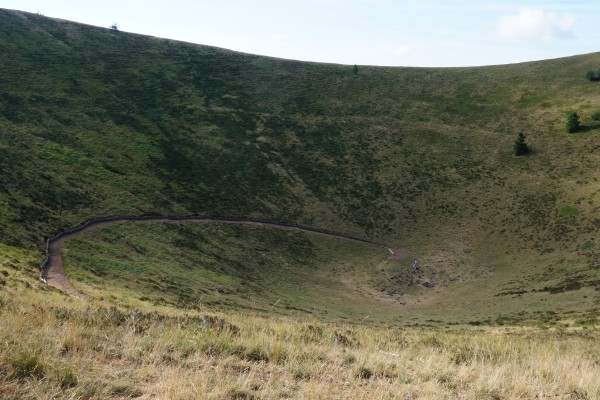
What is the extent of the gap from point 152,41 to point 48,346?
140 metres

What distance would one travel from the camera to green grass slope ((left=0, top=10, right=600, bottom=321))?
6128 cm

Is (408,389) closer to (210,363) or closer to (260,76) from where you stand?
(210,363)

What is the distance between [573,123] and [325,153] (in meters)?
47.6

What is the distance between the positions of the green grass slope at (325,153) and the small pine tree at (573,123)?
1413 mm

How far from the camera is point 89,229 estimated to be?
55688 millimetres

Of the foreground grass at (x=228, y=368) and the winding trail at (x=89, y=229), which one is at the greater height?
the foreground grass at (x=228, y=368)

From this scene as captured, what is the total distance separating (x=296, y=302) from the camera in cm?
5059

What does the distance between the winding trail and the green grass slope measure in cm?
159

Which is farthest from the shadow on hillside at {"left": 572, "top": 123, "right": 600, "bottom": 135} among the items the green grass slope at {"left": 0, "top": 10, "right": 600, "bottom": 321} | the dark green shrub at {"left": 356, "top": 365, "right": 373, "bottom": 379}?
the dark green shrub at {"left": 356, "top": 365, "right": 373, "bottom": 379}

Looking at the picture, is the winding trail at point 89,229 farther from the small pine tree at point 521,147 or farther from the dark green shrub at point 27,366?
the small pine tree at point 521,147

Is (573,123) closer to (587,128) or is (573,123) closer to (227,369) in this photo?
(587,128)

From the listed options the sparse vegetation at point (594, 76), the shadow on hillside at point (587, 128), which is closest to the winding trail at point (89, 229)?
the shadow on hillside at point (587, 128)

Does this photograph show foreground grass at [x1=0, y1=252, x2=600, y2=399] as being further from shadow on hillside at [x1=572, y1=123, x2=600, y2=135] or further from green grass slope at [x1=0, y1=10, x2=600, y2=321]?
shadow on hillside at [x1=572, y1=123, x2=600, y2=135]

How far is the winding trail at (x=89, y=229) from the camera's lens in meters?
36.4
